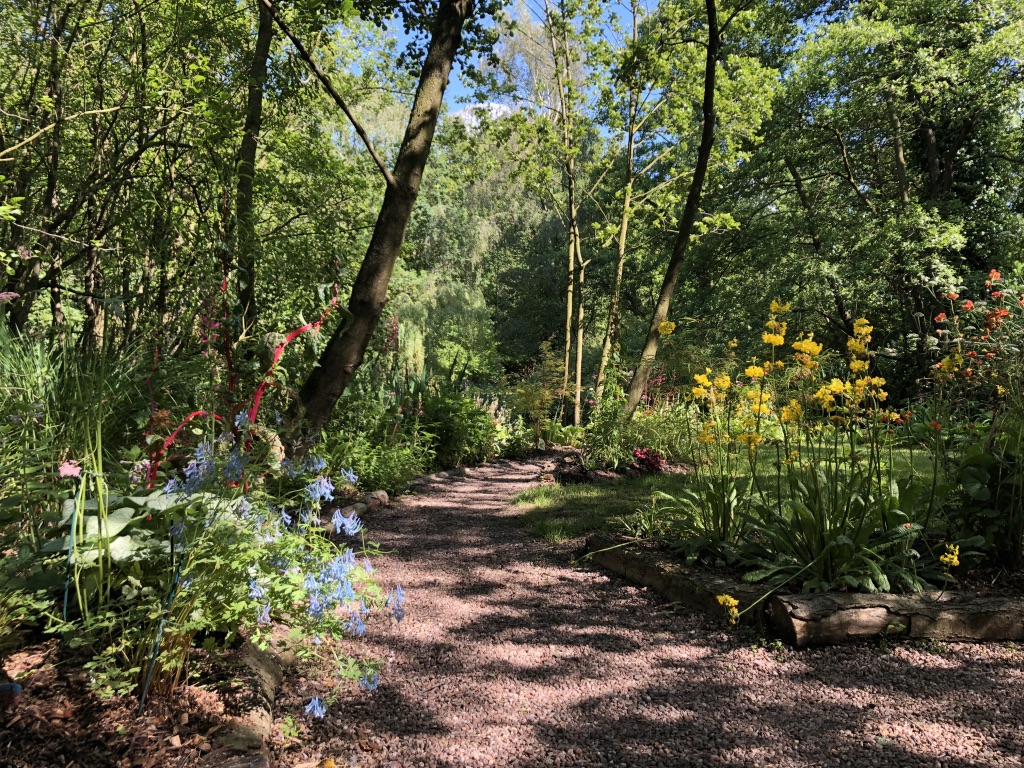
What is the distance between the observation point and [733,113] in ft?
28.4

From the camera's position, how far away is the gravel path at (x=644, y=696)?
1.69 metres

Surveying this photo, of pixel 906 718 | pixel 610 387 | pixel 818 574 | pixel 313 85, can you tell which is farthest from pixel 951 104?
pixel 906 718

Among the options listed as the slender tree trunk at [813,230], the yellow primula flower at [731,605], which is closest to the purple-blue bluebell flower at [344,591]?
the yellow primula flower at [731,605]

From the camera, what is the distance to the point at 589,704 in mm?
1989

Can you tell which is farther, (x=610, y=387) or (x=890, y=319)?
(x=890, y=319)

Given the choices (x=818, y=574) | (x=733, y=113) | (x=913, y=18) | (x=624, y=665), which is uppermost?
(x=913, y=18)

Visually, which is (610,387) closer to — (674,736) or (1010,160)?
(674,736)

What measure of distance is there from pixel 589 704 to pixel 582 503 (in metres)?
2.99

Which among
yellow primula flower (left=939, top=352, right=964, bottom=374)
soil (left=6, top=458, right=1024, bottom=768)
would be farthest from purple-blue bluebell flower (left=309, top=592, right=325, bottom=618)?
yellow primula flower (left=939, top=352, right=964, bottom=374)

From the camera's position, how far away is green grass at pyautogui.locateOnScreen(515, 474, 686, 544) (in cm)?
414

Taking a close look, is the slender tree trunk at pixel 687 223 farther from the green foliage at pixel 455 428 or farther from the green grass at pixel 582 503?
the green foliage at pixel 455 428

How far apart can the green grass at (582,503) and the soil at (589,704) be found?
1.20m

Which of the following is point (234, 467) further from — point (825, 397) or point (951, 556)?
point (951, 556)

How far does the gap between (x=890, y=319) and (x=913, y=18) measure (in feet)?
18.4
